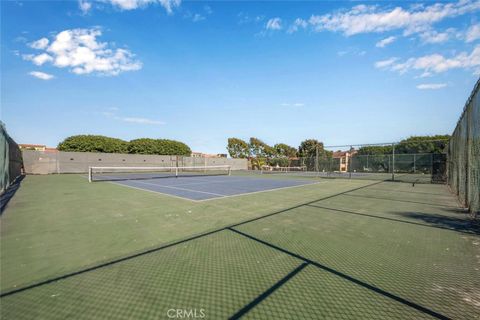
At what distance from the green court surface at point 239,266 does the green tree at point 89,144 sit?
156ft

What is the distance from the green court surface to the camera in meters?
2.42

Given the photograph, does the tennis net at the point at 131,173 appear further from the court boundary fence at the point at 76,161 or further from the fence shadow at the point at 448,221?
the fence shadow at the point at 448,221

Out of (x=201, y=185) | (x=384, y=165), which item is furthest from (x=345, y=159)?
(x=201, y=185)

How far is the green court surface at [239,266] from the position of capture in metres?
2.42

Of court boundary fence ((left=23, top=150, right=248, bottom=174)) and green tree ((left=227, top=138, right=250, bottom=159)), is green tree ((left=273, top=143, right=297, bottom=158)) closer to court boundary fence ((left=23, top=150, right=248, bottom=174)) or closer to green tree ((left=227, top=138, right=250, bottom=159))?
green tree ((left=227, top=138, right=250, bottom=159))

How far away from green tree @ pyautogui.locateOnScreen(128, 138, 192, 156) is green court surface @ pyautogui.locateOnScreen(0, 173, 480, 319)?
48.9m

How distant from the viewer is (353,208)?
24.6ft

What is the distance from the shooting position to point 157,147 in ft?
181

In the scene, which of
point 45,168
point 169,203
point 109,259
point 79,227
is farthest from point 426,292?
point 45,168

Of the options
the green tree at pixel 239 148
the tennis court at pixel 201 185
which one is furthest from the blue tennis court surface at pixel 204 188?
the green tree at pixel 239 148

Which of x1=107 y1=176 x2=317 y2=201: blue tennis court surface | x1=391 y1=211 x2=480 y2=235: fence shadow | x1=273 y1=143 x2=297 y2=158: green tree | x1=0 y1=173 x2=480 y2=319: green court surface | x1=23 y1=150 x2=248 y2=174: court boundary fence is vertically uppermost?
x1=273 y1=143 x2=297 y2=158: green tree

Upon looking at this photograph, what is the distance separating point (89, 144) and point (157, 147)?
13.4 meters

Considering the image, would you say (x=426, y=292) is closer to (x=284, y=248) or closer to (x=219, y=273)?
(x=284, y=248)

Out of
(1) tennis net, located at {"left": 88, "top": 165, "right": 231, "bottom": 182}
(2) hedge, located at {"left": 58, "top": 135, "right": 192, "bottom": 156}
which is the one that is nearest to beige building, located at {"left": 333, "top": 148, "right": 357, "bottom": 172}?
(1) tennis net, located at {"left": 88, "top": 165, "right": 231, "bottom": 182}
